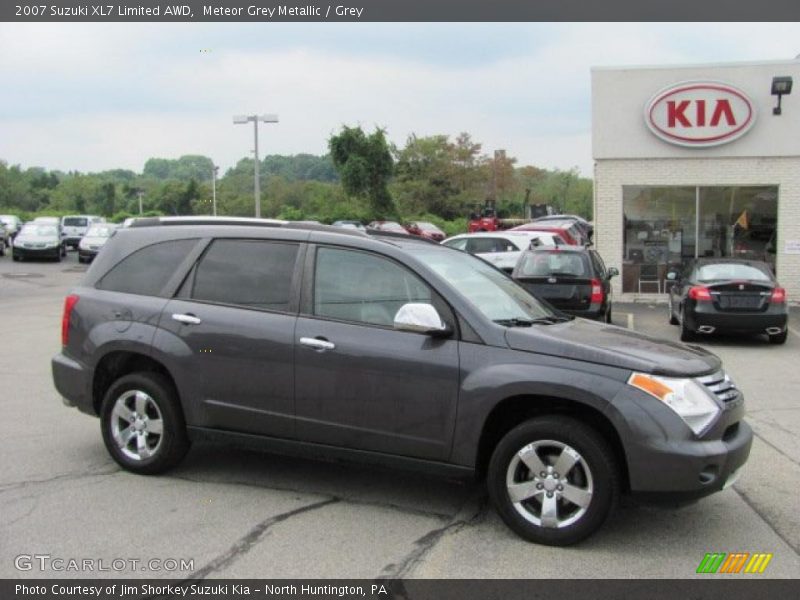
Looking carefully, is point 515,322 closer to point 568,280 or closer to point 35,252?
point 568,280

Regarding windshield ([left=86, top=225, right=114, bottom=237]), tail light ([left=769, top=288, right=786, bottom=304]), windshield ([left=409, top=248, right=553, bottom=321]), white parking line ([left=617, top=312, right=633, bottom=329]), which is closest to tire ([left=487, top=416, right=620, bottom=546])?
windshield ([left=409, top=248, right=553, bottom=321])

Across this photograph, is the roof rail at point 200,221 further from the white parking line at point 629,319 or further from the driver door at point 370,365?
the white parking line at point 629,319

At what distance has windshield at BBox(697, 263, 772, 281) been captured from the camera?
43.8 feet

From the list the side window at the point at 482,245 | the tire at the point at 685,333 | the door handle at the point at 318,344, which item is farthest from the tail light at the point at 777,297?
the door handle at the point at 318,344

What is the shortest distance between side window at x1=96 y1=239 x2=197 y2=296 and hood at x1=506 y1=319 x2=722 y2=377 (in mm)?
2535

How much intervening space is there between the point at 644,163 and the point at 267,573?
17.0 meters

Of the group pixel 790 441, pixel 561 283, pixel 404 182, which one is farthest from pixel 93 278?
pixel 404 182

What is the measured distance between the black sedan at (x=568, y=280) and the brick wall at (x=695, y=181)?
20.3ft

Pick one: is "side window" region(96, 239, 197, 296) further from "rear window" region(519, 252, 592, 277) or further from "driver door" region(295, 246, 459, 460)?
"rear window" region(519, 252, 592, 277)

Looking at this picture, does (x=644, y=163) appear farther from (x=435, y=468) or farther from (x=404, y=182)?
(x=404, y=182)

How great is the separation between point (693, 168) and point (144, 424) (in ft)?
53.7

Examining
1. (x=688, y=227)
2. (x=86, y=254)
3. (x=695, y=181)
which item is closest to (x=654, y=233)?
(x=688, y=227)

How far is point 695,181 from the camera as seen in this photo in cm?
1905

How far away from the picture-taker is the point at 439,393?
185 inches
